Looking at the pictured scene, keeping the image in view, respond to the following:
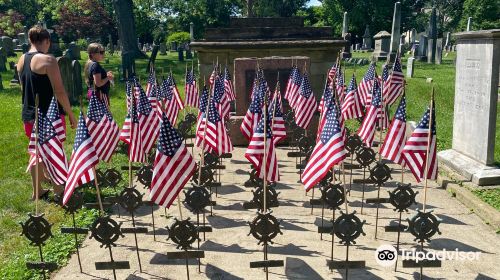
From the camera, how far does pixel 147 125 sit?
802 cm

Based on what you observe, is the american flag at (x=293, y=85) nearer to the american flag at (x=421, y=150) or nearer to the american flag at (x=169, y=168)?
the american flag at (x=421, y=150)

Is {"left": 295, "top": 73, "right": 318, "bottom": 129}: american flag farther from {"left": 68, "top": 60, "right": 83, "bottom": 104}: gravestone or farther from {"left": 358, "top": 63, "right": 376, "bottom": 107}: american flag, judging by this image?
{"left": 68, "top": 60, "right": 83, "bottom": 104}: gravestone

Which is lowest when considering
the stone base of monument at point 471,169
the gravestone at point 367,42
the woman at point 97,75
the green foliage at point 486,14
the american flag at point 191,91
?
the stone base of monument at point 471,169

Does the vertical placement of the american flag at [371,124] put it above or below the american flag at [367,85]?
below

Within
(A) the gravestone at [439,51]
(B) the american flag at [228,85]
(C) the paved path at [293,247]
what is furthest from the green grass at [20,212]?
(A) the gravestone at [439,51]

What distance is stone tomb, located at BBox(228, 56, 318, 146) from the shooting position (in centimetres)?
1166

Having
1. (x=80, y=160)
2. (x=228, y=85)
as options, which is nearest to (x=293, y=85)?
(x=228, y=85)

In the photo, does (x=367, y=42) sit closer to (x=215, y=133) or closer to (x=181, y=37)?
(x=181, y=37)

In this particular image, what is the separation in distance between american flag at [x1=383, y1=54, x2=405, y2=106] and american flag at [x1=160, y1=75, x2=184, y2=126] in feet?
16.6

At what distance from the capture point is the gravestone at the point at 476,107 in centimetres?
823

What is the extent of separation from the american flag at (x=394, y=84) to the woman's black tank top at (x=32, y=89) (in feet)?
25.0

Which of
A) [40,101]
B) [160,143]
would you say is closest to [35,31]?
[40,101]

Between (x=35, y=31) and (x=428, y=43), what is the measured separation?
32.1 metres

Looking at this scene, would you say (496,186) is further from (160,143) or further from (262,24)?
(262,24)
